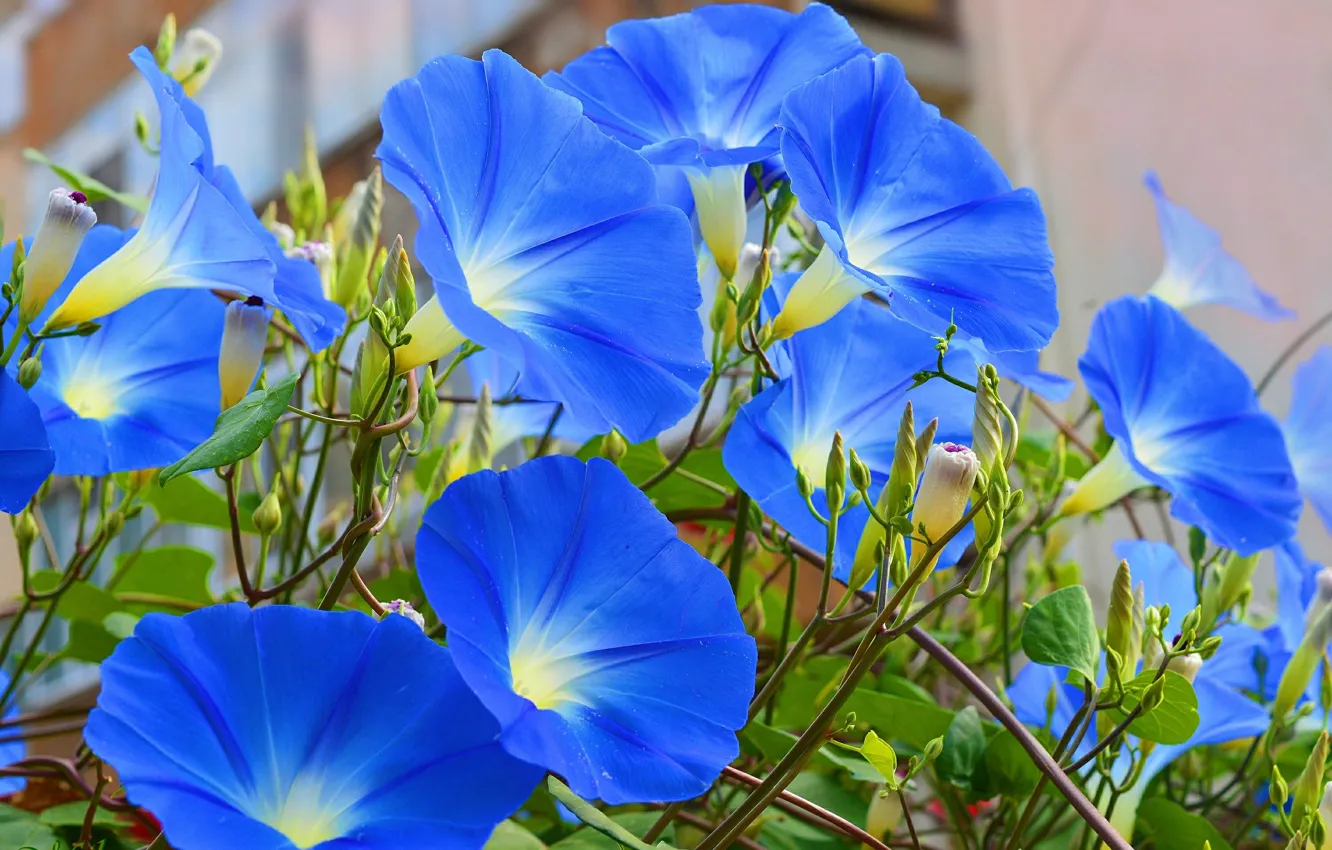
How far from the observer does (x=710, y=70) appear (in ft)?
1.57

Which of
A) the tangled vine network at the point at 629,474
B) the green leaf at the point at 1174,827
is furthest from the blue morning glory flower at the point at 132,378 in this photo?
the green leaf at the point at 1174,827

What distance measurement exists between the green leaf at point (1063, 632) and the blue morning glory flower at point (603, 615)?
0.14 meters

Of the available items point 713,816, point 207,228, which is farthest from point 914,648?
point 207,228

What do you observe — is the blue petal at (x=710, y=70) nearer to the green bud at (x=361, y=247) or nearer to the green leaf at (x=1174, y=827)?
the green bud at (x=361, y=247)

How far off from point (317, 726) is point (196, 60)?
0.49 meters

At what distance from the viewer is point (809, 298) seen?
44cm

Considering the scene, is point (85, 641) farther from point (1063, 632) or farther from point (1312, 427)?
point (1312, 427)

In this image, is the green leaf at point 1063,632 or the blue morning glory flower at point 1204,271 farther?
the blue morning glory flower at point 1204,271

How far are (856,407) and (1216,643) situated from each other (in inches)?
5.9

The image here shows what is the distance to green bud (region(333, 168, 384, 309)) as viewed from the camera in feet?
1.73

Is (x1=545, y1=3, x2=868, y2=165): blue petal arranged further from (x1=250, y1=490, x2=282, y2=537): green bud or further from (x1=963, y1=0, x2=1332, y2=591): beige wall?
(x1=963, y1=0, x2=1332, y2=591): beige wall

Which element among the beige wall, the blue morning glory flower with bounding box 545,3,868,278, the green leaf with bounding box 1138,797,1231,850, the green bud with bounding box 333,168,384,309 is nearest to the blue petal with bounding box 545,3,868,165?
the blue morning glory flower with bounding box 545,3,868,278

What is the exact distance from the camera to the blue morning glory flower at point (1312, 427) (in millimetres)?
689

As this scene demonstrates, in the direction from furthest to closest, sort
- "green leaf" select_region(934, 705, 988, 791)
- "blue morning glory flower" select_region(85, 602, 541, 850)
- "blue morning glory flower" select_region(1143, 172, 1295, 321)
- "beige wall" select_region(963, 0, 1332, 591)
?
"beige wall" select_region(963, 0, 1332, 591) → "blue morning glory flower" select_region(1143, 172, 1295, 321) → "green leaf" select_region(934, 705, 988, 791) → "blue morning glory flower" select_region(85, 602, 541, 850)
